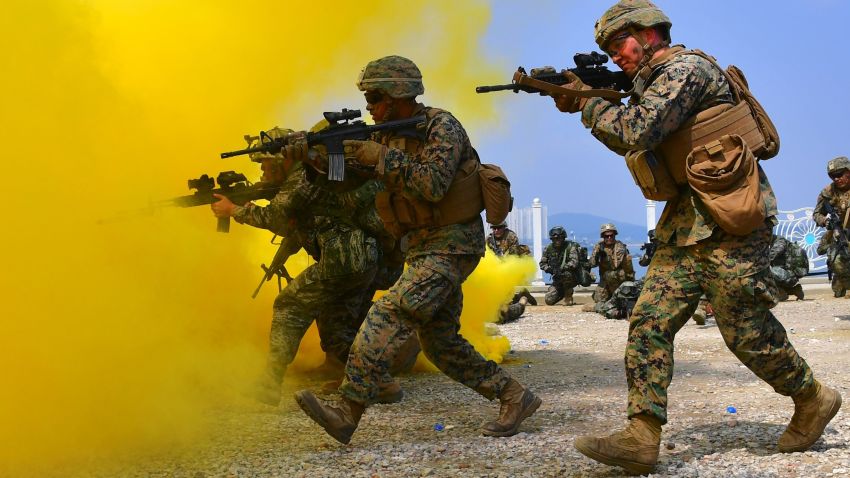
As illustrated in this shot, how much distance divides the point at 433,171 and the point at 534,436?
140 cm

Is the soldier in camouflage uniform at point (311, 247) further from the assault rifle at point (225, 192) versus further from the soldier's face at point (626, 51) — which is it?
the soldier's face at point (626, 51)

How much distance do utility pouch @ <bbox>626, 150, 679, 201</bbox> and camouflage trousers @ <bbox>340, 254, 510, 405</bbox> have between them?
99cm

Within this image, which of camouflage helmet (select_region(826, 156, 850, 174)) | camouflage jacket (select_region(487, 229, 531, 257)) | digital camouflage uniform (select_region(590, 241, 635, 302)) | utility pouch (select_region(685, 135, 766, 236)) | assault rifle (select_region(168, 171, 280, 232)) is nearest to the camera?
utility pouch (select_region(685, 135, 766, 236))

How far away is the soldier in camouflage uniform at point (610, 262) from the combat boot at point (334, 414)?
10.7 metres

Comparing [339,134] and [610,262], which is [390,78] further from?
[610,262]

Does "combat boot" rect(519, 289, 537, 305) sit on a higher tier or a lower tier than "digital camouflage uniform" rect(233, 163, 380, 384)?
Result: lower

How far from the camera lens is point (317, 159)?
4.74 meters

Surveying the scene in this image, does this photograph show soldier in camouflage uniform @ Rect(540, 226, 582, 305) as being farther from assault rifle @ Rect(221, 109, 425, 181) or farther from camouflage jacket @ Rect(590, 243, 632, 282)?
assault rifle @ Rect(221, 109, 425, 181)

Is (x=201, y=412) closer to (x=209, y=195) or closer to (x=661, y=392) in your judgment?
(x=209, y=195)

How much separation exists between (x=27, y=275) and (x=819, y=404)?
354 cm

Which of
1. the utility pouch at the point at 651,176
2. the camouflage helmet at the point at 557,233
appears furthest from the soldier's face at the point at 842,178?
the utility pouch at the point at 651,176

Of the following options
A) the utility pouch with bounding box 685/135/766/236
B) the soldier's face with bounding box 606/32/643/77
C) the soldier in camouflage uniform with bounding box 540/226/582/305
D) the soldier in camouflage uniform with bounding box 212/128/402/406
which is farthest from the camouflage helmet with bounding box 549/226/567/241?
the utility pouch with bounding box 685/135/766/236

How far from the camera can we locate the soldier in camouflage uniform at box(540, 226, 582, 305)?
16.2m

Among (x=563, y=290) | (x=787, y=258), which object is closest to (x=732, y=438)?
(x=787, y=258)
